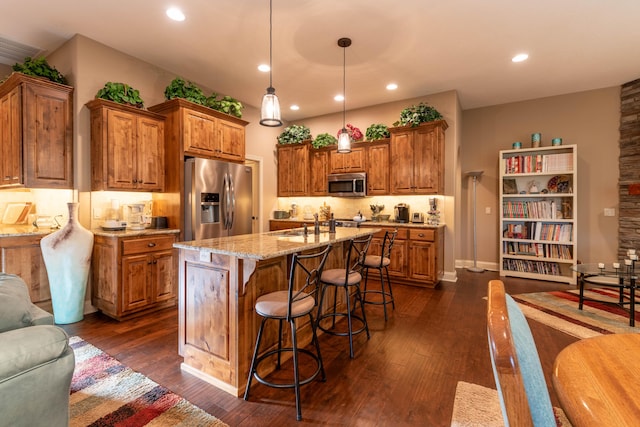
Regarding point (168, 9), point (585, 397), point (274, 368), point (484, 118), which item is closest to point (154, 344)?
point (274, 368)

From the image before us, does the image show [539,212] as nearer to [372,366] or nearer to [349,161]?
[349,161]

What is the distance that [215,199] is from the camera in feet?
13.3

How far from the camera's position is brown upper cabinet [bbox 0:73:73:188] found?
3.19m

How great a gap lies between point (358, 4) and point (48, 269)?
13.6 feet

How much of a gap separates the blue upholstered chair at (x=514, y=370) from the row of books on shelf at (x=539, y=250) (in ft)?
17.4

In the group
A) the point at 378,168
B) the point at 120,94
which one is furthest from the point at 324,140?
the point at 120,94

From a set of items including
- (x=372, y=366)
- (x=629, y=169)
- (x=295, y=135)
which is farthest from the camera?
(x=295, y=135)

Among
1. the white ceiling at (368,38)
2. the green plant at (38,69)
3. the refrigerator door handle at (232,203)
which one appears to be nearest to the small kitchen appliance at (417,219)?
the white ceiling at (368,38)

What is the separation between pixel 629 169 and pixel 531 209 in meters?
1.39

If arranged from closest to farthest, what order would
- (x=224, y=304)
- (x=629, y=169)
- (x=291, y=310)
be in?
(x=291, y=310)
(x=224, y=304)
(x=629, y=169)

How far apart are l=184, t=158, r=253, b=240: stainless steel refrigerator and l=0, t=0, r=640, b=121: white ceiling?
1.47 m

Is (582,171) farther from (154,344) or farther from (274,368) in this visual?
(154,344)

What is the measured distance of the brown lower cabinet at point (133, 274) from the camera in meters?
3.21

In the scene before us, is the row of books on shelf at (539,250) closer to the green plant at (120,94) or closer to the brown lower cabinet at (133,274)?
the brown lower cabinet at (133,274)
